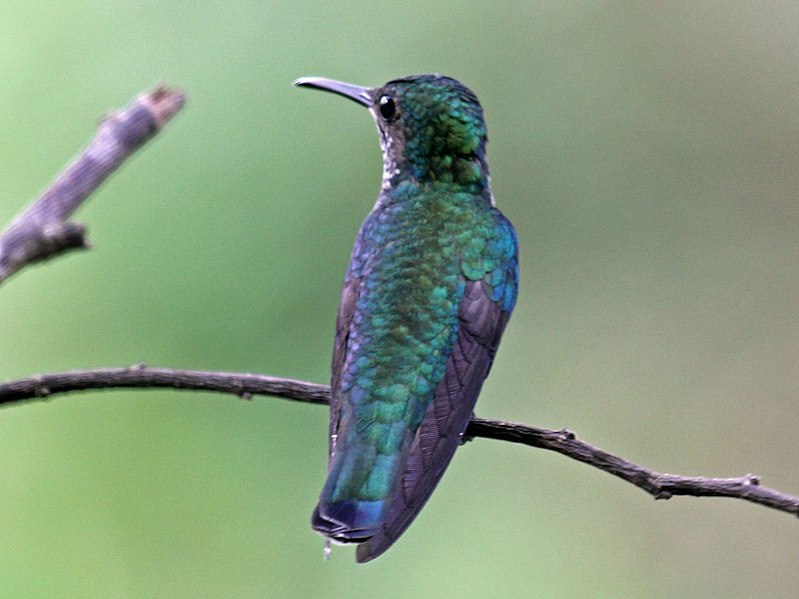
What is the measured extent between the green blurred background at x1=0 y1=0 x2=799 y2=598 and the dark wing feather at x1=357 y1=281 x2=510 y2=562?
7.00 ft

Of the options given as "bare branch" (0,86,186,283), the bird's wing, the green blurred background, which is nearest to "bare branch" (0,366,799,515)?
the bird's wing

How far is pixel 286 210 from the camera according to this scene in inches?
236

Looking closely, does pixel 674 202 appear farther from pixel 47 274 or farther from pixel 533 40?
pixel 47 274

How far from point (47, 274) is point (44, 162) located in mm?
637

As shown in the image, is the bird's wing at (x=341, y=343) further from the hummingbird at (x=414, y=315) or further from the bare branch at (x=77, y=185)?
the bare branch at (x=77, y=185)

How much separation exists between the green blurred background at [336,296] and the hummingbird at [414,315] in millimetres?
1688

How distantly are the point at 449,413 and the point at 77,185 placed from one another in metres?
1.68

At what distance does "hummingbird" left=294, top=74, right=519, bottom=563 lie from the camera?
3.08 metres

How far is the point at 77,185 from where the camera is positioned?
391cm

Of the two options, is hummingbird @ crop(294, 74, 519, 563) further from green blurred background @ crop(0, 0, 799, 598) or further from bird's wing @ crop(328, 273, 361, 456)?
green blurred background @ crop(0, 0, 799, 598)

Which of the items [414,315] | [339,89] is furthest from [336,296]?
[414,315]

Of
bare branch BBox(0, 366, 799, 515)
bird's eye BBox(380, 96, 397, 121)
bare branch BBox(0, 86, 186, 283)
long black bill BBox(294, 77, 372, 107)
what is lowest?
bare branch BBox(0, 366, 799, 515)

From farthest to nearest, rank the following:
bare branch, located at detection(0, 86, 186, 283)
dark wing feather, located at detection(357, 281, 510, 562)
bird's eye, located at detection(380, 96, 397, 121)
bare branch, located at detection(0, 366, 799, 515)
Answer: bird's eye, located at detection(380, 96, 397, 121)
bare branch, located at detection(0, 86, 186, 283)
dark wing feather, located at detection(357, 281, 510, 562)
bare branch, located at detection(0, 366, 799, 515)

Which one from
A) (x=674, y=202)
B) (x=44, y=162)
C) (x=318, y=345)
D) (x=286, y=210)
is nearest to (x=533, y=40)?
(x=674, y=202)
